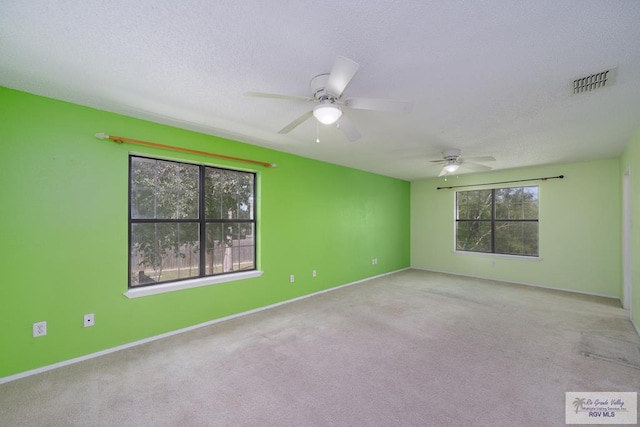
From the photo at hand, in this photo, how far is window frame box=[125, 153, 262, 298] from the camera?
2.85 metres

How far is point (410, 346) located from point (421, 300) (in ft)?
5.60

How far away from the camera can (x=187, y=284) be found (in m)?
3.17

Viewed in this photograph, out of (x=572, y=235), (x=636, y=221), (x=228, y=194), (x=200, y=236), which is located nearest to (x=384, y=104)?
(x=228, y=194)

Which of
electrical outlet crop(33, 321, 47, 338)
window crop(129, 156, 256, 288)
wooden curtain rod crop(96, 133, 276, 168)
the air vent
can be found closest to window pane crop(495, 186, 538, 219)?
the air vent

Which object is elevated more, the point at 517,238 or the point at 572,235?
the point at 572,235

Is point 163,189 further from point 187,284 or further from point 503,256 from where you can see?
point 503,256

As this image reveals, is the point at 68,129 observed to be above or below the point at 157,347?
above

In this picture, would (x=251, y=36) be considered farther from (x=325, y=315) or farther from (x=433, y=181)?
(x=433, y=181)

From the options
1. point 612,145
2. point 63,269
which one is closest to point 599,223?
point 612,145

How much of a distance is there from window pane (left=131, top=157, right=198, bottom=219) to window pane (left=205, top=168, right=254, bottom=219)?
0.18 meters

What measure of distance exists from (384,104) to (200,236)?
268 centimetres

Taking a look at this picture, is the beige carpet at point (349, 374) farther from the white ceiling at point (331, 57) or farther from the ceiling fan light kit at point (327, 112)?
the white ceiling at point (331, 57)

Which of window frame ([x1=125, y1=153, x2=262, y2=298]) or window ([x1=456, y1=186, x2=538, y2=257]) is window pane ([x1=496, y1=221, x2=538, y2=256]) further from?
window frame ([x1=125, y1=153, x2=262, y2=298])

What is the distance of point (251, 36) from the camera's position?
1.57 m
